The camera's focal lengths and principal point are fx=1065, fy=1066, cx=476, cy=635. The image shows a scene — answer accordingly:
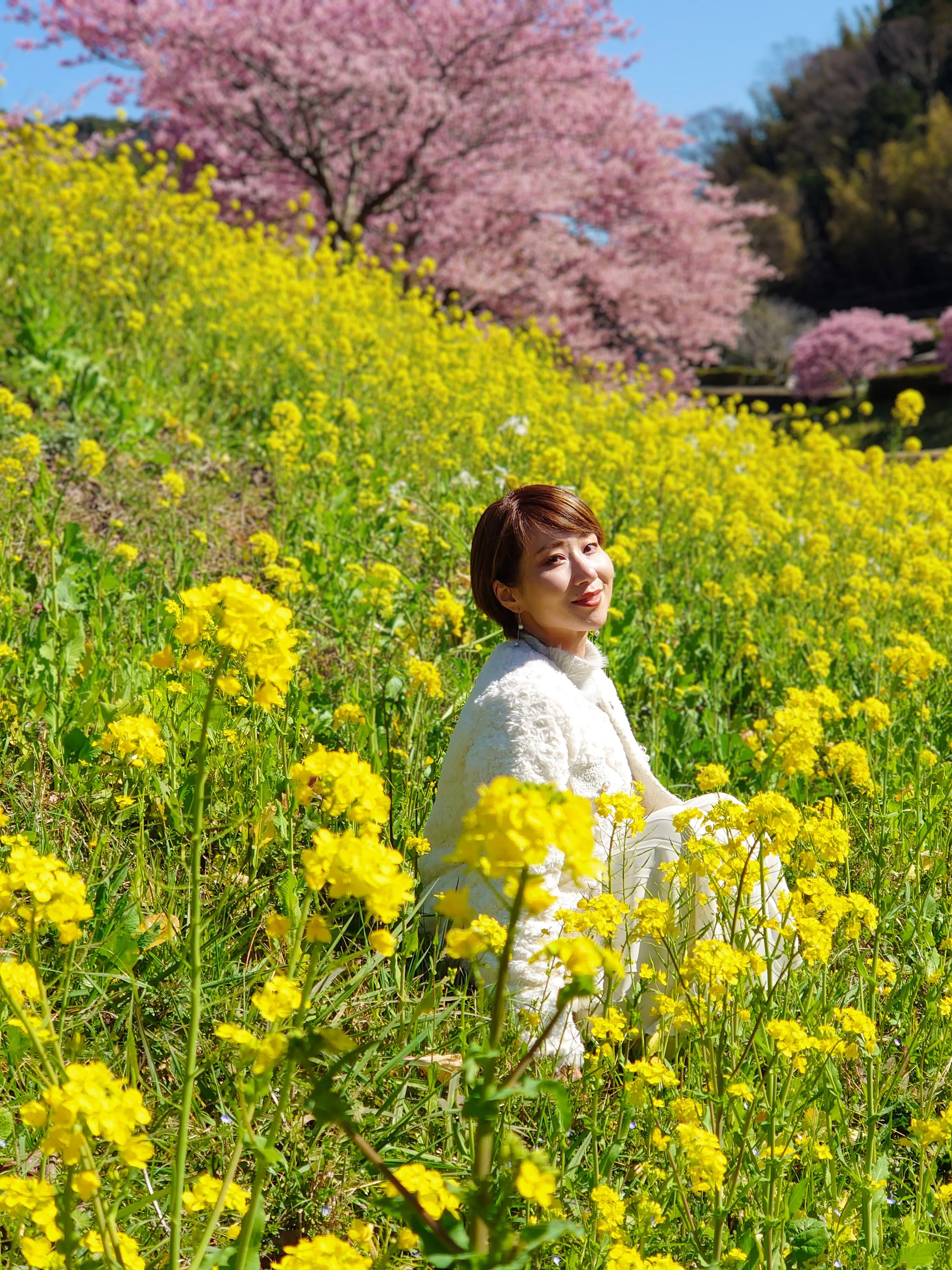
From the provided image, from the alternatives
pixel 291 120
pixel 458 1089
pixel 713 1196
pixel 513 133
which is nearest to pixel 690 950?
pixel 458 1089

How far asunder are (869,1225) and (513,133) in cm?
1382

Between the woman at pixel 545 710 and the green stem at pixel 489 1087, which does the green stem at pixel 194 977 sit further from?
the woman at pixel 545 710

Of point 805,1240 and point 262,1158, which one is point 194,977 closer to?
point 262,1158

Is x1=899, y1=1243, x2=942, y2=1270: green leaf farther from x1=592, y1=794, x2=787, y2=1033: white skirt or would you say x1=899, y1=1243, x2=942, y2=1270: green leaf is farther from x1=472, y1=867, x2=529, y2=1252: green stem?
x1=472, y1=867, x2=529, y2=1252: green stem

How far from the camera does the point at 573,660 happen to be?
94.0 inches

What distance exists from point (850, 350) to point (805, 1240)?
91.4ft

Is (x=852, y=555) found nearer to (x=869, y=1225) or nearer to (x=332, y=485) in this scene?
(x=332, y=485)

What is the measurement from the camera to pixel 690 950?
2152 mm

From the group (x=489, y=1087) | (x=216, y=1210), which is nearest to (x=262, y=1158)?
(x=216, y=1210)

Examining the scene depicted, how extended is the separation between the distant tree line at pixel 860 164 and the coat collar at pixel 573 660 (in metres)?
38.7

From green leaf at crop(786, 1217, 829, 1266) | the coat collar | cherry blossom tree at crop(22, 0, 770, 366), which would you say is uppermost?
cherry blossom tree at crop(22, 0, 770, 366)

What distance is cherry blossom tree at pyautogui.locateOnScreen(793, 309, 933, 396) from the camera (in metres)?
26.9

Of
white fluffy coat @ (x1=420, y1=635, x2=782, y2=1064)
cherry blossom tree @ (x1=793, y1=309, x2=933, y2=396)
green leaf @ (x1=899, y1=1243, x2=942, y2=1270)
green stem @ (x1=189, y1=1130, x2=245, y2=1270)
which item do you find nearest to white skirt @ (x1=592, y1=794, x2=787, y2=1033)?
white fluffy coat @ (x1=420, y1=635, x2=782, y2=1064)

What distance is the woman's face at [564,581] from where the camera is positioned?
7.59ft
